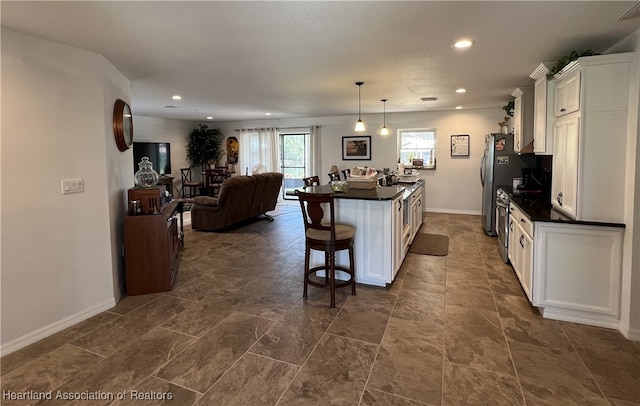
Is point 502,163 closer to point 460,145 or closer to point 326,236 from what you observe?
point 460,145

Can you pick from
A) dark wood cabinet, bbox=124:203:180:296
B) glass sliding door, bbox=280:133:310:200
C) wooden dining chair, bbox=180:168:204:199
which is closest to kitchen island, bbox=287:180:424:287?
dark wood cabinet, bbox=124:203:180:296

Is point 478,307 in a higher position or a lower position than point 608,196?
lower

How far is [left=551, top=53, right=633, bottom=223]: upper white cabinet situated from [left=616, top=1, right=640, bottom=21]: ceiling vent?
0.31 m

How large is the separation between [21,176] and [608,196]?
4544mm

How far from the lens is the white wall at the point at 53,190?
8.38 ft

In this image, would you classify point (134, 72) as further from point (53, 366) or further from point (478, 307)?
point (478, 307)

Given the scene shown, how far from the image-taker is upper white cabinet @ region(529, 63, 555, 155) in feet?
11.6

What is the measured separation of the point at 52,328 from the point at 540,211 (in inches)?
172

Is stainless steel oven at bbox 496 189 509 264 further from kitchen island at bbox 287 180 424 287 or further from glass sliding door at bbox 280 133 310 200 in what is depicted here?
glass sliding door at bbox 280 133 310 200

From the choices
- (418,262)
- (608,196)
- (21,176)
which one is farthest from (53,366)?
(608,196)

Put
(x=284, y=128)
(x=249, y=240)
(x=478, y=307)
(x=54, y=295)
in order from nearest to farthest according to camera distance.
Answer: (x=54, y=295) → (x=478, y=307) → (x=249, y=240) → (x=284, y=128)

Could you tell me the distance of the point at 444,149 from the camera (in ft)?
25.9

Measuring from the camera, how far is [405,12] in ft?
7.68

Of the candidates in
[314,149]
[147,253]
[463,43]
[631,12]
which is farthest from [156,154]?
[631,12]
